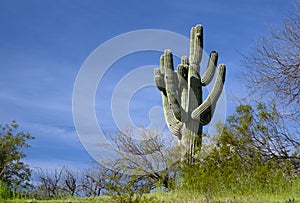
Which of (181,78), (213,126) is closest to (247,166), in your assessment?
(213,126)

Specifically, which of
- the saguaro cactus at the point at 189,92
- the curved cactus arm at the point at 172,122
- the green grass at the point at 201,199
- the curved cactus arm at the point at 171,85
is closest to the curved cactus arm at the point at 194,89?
the saguaro cactus at the point at 189,92

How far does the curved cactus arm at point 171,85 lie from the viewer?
1331 centimetres

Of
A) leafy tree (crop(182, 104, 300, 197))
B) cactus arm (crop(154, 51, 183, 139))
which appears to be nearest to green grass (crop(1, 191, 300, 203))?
leafy tree (crop(182, 104, 300, 197))

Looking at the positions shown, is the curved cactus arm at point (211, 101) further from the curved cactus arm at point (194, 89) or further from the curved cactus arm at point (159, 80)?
the curved cactus arm at point (159, 80)

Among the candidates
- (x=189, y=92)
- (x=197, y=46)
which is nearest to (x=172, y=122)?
(x=189, y=92)

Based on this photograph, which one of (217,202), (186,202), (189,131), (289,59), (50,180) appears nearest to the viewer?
(217,202)

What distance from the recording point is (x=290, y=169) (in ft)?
33.2

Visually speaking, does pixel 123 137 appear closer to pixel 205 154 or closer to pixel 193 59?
pixel 193 59

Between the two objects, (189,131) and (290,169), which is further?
(189,131)

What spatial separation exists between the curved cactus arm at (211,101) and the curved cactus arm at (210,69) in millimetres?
593

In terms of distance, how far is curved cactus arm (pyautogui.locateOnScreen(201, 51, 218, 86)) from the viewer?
1385 centimetres

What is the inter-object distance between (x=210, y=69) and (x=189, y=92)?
1.20m

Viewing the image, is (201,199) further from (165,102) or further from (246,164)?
(165,102)

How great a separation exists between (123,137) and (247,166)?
26.3 feet
